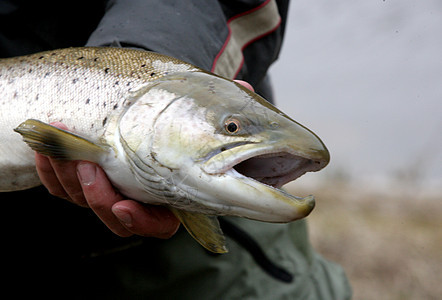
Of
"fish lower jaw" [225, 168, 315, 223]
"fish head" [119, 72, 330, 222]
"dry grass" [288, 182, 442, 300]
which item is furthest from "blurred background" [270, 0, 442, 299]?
"fish lower jaw" [225, 168, 315, 223]

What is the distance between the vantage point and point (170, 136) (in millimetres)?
1286

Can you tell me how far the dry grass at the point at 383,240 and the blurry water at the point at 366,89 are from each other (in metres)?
1.99

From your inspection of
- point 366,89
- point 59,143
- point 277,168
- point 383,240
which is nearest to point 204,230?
point 277,168

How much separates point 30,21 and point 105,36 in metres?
0.65

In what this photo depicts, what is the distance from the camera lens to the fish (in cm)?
121

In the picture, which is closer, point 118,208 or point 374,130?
point 118,208

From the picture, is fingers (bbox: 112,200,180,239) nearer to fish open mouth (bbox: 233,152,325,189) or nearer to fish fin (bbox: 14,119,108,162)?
fish fin (bbox: 14,119,108,162)

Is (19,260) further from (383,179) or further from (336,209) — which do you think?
(383,179)

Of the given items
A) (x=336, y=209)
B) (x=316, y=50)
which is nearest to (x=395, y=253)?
(x=336, y=209)

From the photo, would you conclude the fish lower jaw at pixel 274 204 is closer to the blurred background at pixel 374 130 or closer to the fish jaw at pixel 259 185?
the fish jaw at pixel 259 185

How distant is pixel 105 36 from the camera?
172 centimetres

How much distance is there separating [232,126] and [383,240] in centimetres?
361

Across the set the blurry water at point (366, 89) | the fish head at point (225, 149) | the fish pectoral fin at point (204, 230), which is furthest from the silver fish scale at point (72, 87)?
the blurry water at point (366, 89)

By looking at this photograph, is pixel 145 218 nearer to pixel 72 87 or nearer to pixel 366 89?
pixel 72 87
